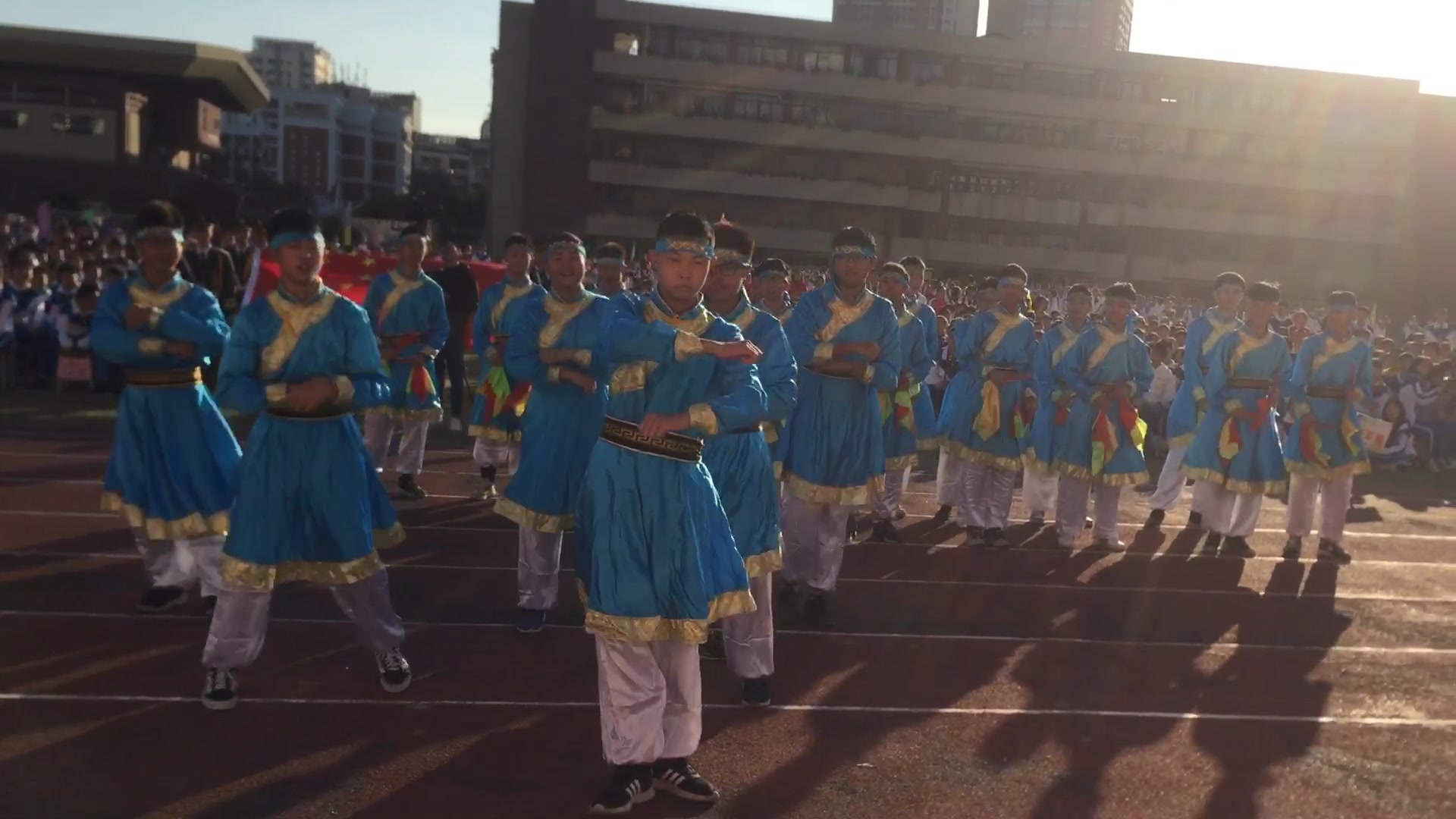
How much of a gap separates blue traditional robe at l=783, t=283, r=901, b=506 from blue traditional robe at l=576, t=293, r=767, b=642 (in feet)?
8.18

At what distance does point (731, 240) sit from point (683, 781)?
2732mm

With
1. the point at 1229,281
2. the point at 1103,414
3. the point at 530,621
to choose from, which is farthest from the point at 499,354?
the point at 1229,281

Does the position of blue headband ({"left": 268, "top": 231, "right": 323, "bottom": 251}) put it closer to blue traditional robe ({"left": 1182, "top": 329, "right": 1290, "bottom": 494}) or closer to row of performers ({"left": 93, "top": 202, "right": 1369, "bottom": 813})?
row of performers ({"left": 93, "top": 202, "right": 1369, "bottom": 813})

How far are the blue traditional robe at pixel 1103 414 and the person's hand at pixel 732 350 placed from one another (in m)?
6.28

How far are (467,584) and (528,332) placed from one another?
1.95m

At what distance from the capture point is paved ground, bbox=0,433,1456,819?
471cm

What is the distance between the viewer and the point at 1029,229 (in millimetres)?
51375

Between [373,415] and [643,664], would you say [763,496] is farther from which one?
[373,415]

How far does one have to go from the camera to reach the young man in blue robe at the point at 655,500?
4.33m

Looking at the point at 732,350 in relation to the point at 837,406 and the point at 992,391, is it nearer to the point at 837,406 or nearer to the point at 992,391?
the point at 837,406

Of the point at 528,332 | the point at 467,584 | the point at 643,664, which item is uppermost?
the point at 528,332

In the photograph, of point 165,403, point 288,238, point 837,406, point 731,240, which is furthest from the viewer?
point 837,406

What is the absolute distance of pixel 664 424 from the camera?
4168mm

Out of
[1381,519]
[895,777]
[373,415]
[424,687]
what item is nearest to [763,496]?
[895,777]
